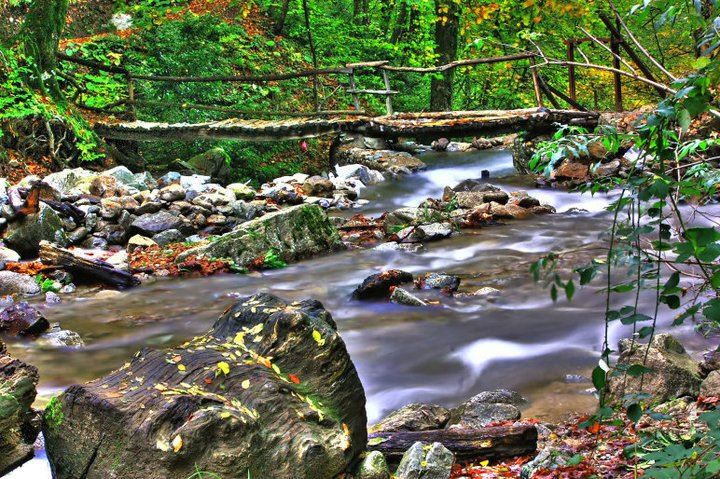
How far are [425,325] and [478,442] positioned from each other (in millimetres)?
2814

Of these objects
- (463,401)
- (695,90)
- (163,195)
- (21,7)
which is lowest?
(463,401)

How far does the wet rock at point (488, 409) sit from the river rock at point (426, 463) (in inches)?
28.5

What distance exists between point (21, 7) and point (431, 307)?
1577 centimetres

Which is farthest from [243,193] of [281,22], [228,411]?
[281,22]

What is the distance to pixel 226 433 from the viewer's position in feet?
8.43

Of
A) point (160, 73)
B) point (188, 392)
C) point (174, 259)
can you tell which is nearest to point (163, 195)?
point (174, 259)

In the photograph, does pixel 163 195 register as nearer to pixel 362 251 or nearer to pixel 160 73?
pixel 362 251

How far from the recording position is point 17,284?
738 centimetres

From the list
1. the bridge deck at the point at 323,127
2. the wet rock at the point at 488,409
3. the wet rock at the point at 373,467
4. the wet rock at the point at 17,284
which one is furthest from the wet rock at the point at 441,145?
the wet rock at the point at 373,467

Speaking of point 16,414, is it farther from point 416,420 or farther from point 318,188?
point 318,188

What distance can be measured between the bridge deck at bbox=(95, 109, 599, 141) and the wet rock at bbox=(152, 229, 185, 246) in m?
3.83

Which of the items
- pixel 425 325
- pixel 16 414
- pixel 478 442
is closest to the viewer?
pixel 16 414

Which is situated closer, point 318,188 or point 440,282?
point 440,282

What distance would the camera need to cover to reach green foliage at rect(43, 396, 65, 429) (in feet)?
9.13
